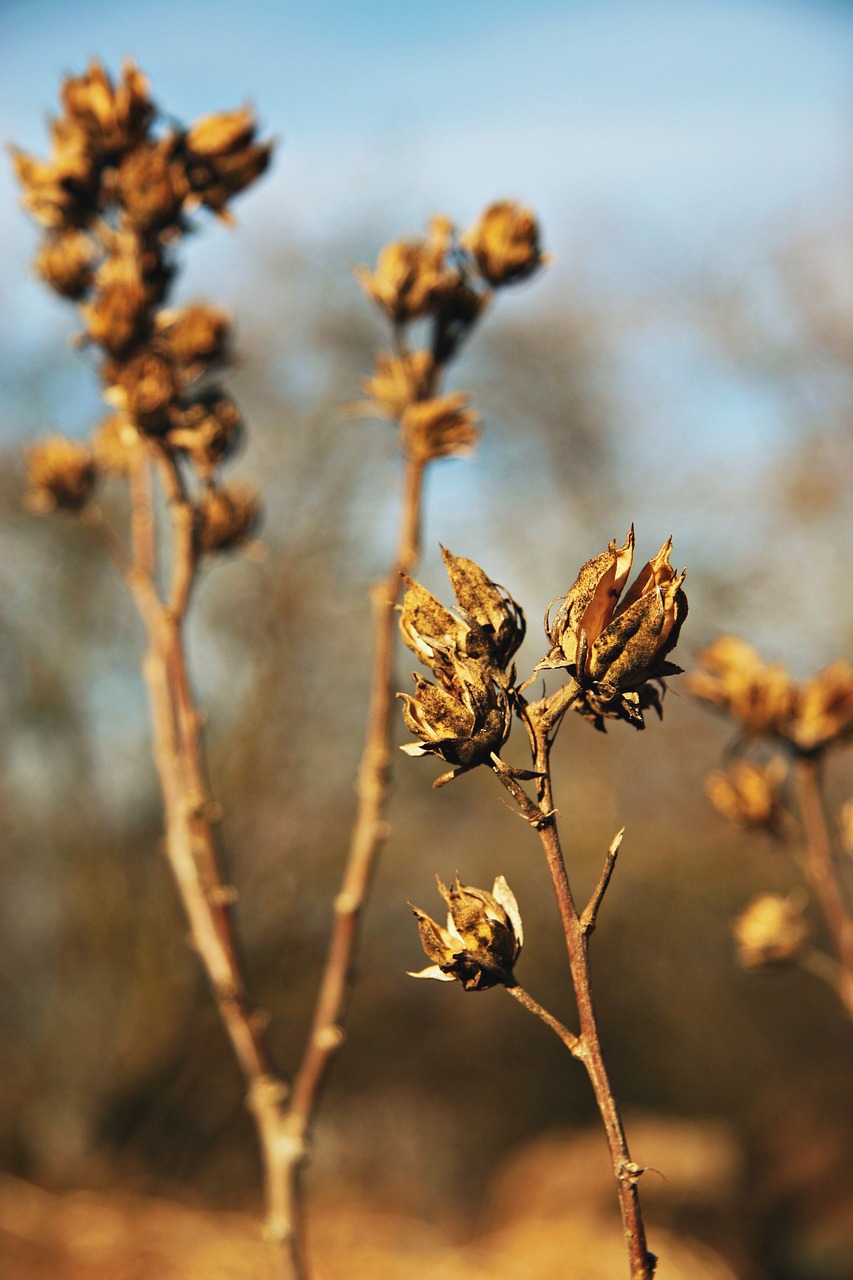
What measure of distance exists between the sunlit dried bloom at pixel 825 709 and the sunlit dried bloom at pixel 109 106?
2.30 feet

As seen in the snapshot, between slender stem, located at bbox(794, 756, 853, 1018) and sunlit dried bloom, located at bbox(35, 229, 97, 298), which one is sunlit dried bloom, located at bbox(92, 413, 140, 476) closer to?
sunlit dried bloom, located at bbox(35, 229, 97, 298)

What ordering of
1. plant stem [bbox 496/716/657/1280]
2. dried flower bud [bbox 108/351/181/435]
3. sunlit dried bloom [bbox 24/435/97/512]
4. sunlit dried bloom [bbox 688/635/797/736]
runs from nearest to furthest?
1. plant stem [bbox 496/716/657/1280]
2. dried flower bud [bbox 108/351/181/435]
3. sunlit dried bloom [bbox 688/635/797/736]
4. sunlit dried bloom [bbox 24/435/97/512]

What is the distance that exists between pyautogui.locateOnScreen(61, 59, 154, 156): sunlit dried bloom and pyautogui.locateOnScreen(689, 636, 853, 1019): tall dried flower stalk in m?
0.63

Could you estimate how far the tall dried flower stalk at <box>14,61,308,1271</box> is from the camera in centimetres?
79

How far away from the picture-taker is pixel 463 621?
1.34 feet

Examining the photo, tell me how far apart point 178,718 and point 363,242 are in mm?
2936

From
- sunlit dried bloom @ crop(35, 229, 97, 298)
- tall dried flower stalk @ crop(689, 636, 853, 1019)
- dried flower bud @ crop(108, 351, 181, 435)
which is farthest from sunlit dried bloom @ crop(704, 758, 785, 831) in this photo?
sunlit dried bloom @ crop(35, 229, 97, 298)

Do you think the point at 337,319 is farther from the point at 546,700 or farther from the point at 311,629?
the point at 546,700

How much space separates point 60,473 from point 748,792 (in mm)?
694

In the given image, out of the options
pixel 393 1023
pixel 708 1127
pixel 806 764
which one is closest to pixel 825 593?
pixel 708 1127

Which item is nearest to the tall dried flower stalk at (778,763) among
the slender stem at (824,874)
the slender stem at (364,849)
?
the slender stem at (824,874)

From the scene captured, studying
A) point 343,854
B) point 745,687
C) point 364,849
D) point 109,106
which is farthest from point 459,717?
point 343,854

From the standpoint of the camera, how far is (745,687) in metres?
0.88

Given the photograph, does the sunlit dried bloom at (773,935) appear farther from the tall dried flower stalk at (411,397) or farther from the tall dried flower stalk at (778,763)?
the tall dried flower stalk at (411,397)
